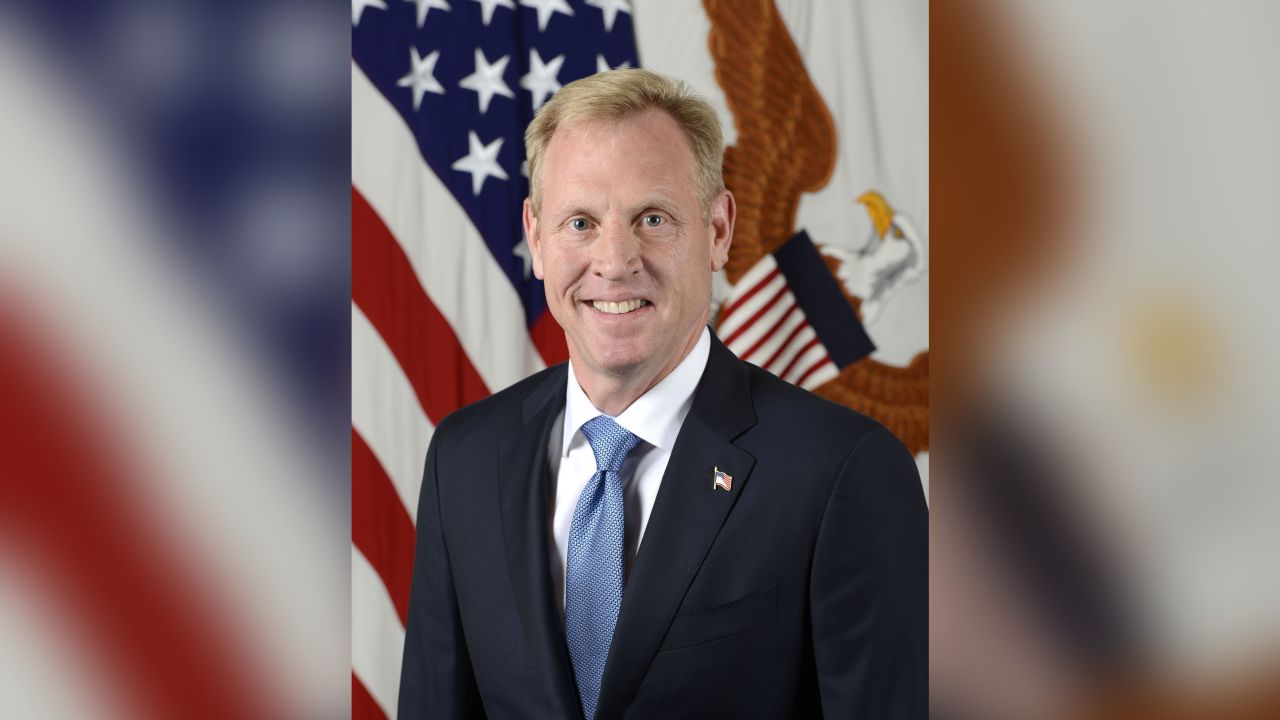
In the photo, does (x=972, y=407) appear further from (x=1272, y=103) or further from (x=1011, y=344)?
(x=1272, y=103)

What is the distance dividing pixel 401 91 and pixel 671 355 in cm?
145

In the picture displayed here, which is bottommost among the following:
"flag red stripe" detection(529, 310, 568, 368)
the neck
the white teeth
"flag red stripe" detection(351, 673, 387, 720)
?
"flag red stripe" detection(351, 673, 387, 720)

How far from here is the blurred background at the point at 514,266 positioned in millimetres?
2350

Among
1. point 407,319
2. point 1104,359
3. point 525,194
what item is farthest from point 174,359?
point 1104,359

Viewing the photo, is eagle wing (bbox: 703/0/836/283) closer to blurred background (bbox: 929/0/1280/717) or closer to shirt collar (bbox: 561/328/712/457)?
blurred background (bbox: 929/0/1280/717)

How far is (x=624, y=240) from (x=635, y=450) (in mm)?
266

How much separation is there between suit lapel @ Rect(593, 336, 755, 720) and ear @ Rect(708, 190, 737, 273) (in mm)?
176

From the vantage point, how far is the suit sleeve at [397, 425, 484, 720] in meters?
1.48

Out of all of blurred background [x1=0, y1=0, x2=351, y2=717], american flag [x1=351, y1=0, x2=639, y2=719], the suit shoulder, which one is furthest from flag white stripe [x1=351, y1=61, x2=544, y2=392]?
the suit shoulder

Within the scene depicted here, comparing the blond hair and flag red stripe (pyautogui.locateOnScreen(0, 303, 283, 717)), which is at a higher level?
the blond hair

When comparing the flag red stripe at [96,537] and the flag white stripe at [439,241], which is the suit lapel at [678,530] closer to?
the flag white stripe at [439,241]

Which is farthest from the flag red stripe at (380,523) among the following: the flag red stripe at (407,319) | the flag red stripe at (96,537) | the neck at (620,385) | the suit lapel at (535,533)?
the neck at (620,385)

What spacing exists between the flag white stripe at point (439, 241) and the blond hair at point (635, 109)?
1248 millimetres

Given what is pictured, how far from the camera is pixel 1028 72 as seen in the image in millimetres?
2918
